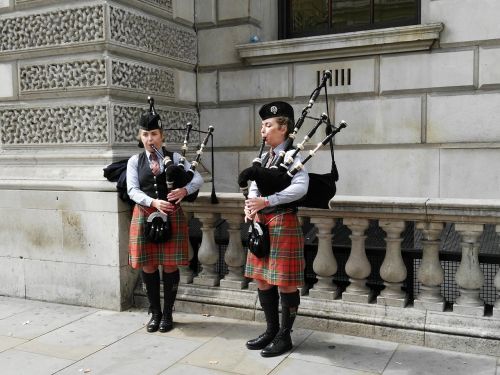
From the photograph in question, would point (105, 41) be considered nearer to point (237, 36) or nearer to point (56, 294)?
point (237, 36)

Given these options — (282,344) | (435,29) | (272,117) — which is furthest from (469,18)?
(282,344)

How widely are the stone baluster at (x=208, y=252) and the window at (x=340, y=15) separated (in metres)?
3.37

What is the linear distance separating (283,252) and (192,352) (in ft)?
3.87

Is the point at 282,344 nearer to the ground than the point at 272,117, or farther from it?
nearer to the ground

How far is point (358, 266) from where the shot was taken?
493cm

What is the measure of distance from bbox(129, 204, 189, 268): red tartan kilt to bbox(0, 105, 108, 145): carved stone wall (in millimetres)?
1312

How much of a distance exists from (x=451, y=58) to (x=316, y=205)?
3.18 m

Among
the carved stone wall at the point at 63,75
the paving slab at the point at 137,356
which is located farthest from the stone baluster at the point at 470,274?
the carved stone wall at the point at 63,75

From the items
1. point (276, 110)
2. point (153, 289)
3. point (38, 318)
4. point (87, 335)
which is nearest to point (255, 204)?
point (276, 110)

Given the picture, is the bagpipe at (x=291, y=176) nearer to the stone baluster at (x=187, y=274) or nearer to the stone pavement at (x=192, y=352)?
the stone pavement at (x=192, y=352)

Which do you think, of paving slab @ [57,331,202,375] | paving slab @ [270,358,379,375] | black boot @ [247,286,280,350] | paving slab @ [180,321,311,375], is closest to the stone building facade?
paving slab @ [57,331,202,375]

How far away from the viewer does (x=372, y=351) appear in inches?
178

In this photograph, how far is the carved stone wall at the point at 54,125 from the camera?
5945 millimetres

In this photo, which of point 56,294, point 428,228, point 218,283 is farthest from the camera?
point 56,294
